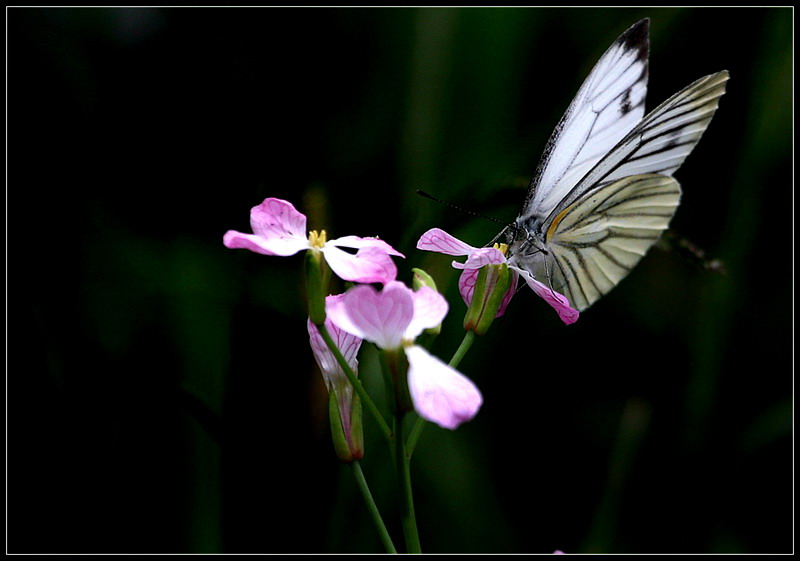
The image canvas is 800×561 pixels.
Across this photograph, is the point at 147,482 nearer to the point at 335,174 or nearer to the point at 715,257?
the point at 335,174

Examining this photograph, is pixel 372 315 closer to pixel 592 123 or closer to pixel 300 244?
pixel 300 244

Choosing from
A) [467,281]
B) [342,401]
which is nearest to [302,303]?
[467,281]

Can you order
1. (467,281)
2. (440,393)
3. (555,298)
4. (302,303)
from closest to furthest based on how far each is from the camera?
(440,393)
(555,298)
(467,281)
(302,303)

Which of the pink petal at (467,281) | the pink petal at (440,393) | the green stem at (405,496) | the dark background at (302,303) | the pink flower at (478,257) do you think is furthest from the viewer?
the dark background at (302,303)

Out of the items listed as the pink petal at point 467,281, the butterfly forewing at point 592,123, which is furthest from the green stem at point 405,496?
the butterfly forewing at point 592,123

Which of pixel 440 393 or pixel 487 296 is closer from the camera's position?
pixel 440 393

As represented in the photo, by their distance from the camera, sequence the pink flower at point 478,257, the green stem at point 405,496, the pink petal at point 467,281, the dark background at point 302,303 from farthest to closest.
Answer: the dark background at point 302,303
the pink petal at point 467,281
the pink flower at point 478,257
the green stem at point 405,496

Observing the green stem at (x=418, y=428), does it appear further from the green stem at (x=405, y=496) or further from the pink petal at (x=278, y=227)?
the pink petal at (x=278, y=227)
